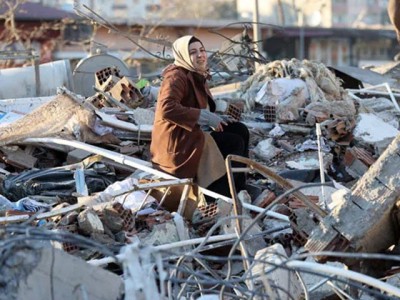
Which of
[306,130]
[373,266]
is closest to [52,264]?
[373,266]

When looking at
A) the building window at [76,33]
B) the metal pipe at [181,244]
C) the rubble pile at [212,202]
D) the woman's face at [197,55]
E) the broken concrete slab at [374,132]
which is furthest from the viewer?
the building window at [76,33]

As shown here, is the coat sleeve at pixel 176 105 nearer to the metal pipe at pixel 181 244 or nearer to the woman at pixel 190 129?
the woman at pixel 190 129

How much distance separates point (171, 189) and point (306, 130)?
2.55 metres

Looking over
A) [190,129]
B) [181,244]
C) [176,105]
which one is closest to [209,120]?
[190,129]

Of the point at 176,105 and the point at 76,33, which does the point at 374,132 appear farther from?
the point at 76,33

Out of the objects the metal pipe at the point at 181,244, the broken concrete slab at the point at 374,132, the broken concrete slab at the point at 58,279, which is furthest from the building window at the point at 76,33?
the broken concrete slab at the point at 58,279

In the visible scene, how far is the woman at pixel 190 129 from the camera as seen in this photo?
7.32m

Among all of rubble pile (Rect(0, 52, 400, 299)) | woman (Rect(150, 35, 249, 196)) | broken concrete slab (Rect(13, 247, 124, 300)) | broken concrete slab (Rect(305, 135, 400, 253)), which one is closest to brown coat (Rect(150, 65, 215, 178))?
woman (Rect(150, 35, 249, 196))

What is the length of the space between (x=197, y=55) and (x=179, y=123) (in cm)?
54

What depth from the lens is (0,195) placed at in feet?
25.5

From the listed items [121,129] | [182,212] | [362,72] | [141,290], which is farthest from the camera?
[362,72]

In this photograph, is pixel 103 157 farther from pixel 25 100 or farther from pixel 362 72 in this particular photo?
pixel 362 72

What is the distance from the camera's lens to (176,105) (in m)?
7.30

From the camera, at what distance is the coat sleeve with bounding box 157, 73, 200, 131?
7.27m
